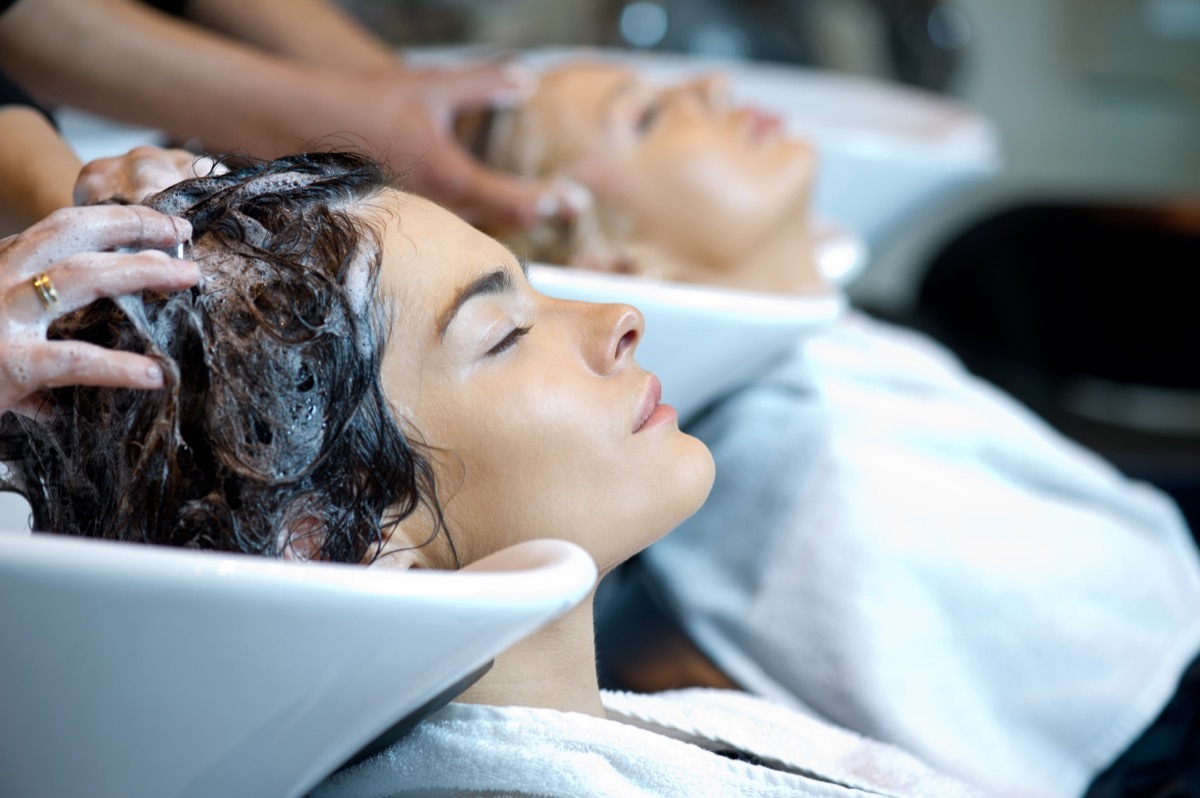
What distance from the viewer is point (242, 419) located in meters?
0.59

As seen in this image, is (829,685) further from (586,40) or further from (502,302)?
(586,40)

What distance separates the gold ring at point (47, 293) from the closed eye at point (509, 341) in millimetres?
224

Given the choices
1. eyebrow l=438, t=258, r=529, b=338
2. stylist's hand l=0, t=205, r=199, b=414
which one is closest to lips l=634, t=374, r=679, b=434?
eyebrow l=438, t=258, r=529, b=338

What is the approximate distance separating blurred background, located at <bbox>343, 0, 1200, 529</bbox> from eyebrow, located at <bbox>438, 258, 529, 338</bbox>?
1.01 meters

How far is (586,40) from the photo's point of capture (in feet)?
8.56

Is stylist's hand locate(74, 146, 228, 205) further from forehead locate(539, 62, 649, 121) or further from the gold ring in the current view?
forehead locate(539, 62, 649, 121)

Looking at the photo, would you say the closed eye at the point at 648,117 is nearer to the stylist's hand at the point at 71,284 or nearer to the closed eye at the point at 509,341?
the closed eye at the point at 509,341

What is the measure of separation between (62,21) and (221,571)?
72 cm

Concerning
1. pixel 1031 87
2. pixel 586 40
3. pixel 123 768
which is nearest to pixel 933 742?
pixel 123 768

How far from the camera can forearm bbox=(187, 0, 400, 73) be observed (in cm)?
135

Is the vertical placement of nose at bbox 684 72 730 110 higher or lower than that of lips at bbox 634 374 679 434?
higher

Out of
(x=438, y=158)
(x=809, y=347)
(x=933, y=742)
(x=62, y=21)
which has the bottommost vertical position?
(x=933, y=742)

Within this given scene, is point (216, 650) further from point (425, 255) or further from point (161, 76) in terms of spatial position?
point (161, 76)

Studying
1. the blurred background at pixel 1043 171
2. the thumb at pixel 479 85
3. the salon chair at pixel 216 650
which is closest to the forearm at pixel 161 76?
the thumb at pixel 479 85
